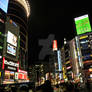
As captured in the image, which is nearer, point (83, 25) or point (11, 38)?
point (11, 38)

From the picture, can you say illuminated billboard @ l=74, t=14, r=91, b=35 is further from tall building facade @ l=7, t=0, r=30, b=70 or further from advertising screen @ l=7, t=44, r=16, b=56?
advertising screen @ l=7, t=44, r=16, b=56

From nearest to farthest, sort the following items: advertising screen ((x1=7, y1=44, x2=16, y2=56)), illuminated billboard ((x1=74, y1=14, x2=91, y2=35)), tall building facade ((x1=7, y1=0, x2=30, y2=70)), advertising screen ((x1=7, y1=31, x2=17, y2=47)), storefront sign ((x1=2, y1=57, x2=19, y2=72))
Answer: storefront sign ((x1=2, y1=57, x2=19, y2=72)), advertising screen ((x1=7, y1=44, x2=16, y2=56)), advertising screen ((x1=7, y1=31, x2=17, y2=47)), tall building facade ((x1=7, y1=0, x2=30, y2=70)), illuminated billboard ((x1=74, y1=14, x2=91, y2=35))

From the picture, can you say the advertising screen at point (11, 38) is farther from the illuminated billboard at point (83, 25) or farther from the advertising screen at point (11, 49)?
the illuminated billboard at point (83, 25)

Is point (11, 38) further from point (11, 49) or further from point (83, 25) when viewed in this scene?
point (83, 25)

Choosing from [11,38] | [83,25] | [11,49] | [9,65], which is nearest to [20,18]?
[11,38]

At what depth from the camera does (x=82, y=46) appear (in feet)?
246

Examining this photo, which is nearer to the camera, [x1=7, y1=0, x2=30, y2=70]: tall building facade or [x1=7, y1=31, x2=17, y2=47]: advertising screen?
[x1=7, y1=31, x2=17, y2=47]: advertising screen

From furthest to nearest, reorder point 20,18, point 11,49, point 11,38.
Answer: point 20,18
point 11,38
point 11,49

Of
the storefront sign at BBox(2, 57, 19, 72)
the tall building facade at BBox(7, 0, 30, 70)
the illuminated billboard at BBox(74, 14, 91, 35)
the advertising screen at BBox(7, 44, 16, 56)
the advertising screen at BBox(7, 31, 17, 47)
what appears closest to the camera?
the storefront sign at BBox(2, 57, 19, 72)

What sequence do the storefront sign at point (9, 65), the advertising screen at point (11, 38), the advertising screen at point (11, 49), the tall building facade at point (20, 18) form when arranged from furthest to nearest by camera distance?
the tall building facade at point (20, 18)
the advertising screen at point (11, 38)
the advertising screen at point (11, 49)
the storefront sign at point (9, 65)

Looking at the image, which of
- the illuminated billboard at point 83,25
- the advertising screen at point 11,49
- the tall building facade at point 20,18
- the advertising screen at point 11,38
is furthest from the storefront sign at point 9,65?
the illuminated billboard at point 83,25

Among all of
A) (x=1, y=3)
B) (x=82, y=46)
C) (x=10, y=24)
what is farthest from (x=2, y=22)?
(x=82, y=46)

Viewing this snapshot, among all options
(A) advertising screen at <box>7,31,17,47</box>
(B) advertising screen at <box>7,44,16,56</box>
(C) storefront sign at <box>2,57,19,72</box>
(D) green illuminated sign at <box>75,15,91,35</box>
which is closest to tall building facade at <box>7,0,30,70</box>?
(C) storefront sign at <box>2,57,19,72</box>

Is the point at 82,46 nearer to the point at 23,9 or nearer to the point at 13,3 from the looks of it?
the point at 23,9
